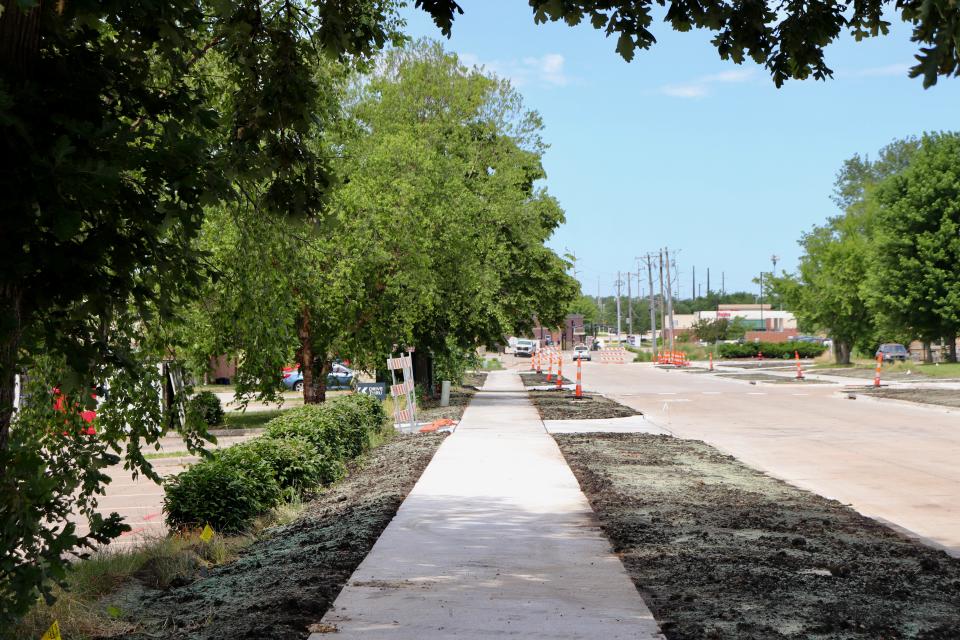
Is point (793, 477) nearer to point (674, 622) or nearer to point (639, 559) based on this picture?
point (639, 559)

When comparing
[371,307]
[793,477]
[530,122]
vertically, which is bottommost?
[793,477]

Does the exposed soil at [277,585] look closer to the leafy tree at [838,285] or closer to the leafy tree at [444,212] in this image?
the leafy tree at [444,212]

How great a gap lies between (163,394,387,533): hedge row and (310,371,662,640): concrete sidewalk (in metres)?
1.41

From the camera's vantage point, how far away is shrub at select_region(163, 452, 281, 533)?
10.2m

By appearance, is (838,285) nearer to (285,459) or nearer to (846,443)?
(846,443)

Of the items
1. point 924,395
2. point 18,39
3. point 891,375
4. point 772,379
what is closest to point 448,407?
point 924,395

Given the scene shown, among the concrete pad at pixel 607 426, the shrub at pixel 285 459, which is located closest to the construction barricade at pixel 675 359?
the concrete pad at pixel 607 426

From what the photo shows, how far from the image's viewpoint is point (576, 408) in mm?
28891

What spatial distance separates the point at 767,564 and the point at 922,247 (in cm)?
4850

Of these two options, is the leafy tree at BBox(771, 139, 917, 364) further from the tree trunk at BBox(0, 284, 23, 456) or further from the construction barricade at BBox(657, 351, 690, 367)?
the tree trunk at BBox(0, 284, 23, 456)

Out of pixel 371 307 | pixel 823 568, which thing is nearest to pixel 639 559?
pixel 823 568

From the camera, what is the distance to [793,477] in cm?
1441

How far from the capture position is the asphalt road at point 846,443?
38.5 feet

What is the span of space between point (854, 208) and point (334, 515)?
265 ft
